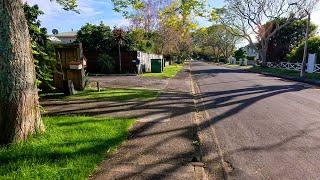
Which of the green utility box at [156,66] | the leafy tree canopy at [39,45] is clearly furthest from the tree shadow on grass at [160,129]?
the green utility box at [156,66]

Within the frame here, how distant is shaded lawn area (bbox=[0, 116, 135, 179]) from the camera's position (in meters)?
4.89

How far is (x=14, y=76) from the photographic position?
6109mm

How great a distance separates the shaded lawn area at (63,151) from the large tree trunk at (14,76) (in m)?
0.30

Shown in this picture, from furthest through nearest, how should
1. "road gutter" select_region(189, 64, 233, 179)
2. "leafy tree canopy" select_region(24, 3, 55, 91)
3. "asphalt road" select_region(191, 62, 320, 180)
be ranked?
"leafy tree canopy" select_region(24, 3, 55, 91) < "asphalt road" select_region(191, 62, 320, 180) < "road gutter" select_region(189, 64, 233, 179)

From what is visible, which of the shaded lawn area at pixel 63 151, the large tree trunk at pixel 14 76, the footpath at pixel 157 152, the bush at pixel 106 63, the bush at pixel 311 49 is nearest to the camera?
the shaded lawn area at pixel 63 151

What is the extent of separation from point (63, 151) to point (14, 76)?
1.54 m

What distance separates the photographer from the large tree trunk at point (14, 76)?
600 centimetres

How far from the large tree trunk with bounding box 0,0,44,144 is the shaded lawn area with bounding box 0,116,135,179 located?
11.8 inches

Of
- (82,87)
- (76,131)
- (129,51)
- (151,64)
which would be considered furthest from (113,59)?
(76,131)

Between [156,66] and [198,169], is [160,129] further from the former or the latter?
[156,66]

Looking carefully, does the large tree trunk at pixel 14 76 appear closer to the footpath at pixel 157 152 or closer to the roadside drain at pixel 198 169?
the footpath at pixel 157 152

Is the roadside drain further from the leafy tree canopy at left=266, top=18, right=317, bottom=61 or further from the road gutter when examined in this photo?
the leafy tree canopy at left=266, top=18, right=317, bottom=61

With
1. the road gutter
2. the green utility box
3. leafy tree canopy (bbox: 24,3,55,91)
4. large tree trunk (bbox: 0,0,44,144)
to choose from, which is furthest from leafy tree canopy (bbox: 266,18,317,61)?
large tree trunk (bbox: 0,0,44,144)

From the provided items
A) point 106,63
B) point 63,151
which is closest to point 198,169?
point 63,151
